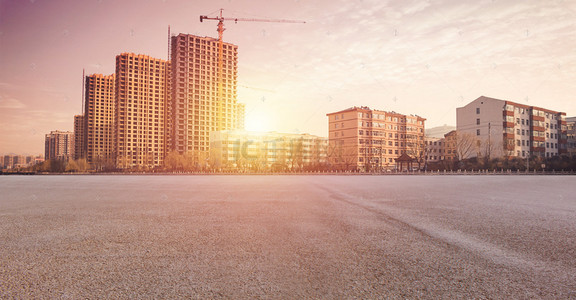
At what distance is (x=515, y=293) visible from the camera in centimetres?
455

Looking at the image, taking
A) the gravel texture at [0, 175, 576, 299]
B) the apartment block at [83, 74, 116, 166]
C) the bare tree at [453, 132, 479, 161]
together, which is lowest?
the gravel texture at [0, 175, 576, 299]

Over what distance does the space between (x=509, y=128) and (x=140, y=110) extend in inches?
6280

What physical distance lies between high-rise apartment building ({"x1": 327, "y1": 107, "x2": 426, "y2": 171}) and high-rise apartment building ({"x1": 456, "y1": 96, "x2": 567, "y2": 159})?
15.9m

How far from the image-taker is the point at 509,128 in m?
90.9

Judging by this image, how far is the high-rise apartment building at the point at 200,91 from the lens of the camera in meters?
162

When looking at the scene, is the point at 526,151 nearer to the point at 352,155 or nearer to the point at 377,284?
the point at 352,155

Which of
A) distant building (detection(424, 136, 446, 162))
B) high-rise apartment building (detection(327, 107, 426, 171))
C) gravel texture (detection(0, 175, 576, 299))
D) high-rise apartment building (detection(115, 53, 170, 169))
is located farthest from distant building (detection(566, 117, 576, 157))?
high-rise apartment building (detection(115, 53, 170, 169))

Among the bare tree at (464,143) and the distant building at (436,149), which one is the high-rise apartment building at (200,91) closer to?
the distant building at (436,149)

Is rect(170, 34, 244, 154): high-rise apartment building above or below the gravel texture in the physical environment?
above

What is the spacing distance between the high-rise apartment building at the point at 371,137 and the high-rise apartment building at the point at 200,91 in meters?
69.6

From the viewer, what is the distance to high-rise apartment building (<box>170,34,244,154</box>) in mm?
162000

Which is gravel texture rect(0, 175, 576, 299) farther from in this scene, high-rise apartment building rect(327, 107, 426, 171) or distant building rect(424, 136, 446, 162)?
distant building rect(424, 136, 446, 162)

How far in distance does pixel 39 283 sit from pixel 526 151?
11171 centimetres

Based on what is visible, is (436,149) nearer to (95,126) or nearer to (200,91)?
(200,91)
